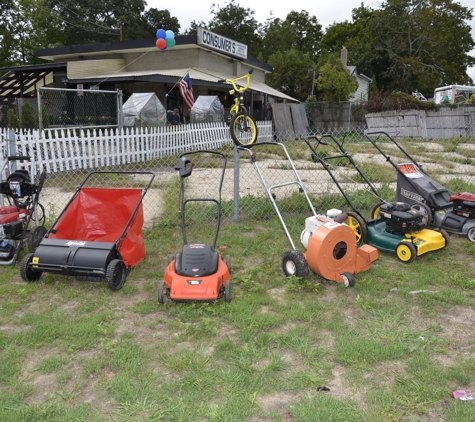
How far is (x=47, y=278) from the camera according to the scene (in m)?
4.55

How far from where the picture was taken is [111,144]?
11219 millimetres

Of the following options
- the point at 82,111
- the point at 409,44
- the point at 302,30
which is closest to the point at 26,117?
the point at 82,111

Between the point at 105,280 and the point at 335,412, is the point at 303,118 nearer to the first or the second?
the point at 105,280

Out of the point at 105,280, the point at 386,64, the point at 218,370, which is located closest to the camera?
the point at 218,370

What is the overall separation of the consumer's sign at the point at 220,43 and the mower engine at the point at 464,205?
1719cm

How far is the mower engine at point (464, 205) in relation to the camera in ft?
18.3

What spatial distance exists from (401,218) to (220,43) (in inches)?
769

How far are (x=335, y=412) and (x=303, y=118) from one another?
2270cm

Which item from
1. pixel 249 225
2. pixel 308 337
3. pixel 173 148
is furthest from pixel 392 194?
pixel 173 148

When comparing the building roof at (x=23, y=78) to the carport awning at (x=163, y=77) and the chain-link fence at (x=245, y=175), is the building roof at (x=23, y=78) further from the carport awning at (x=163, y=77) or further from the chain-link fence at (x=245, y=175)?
the chain-link fence at (x=245, y=175)

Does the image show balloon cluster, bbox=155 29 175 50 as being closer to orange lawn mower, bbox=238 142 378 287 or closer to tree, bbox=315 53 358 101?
tree, bbox=315 53 358 101

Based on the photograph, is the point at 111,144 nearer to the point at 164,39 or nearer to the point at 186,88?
the point at 186,88

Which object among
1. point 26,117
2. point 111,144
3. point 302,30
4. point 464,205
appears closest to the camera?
point 464,205

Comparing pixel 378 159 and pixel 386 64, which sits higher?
pixel 386 64
